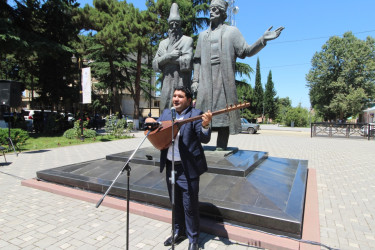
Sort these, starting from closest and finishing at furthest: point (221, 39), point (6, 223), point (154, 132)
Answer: point (154, 132), point (6, 223), point (221, 39)

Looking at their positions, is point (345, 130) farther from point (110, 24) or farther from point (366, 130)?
point (110, 24)

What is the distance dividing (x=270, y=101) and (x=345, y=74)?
73.1 feet

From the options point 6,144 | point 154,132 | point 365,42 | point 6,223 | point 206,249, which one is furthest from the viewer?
point 365,42

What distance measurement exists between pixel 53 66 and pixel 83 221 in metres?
17.4

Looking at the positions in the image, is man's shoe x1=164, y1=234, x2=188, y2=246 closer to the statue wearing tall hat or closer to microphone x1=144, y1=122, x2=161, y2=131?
microphone x1=144, y1=122, x2=161, y2=131

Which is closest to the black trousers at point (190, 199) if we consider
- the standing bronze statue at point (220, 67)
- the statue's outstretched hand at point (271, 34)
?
the standing bronze statue at point (220, 67)

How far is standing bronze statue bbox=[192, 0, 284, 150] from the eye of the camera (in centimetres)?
529

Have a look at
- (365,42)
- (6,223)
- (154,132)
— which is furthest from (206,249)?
(365,42)

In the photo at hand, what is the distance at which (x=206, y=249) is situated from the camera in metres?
2.77

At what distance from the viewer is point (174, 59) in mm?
5910

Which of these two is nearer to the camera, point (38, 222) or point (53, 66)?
point (38, 222)

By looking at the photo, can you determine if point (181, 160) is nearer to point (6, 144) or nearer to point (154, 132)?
point (154, 132)

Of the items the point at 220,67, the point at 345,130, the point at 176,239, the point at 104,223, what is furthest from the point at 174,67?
the point at 345,130

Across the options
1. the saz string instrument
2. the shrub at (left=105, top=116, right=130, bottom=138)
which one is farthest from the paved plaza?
the shrub at (left=105, top=116, right=130, bottom=138)
